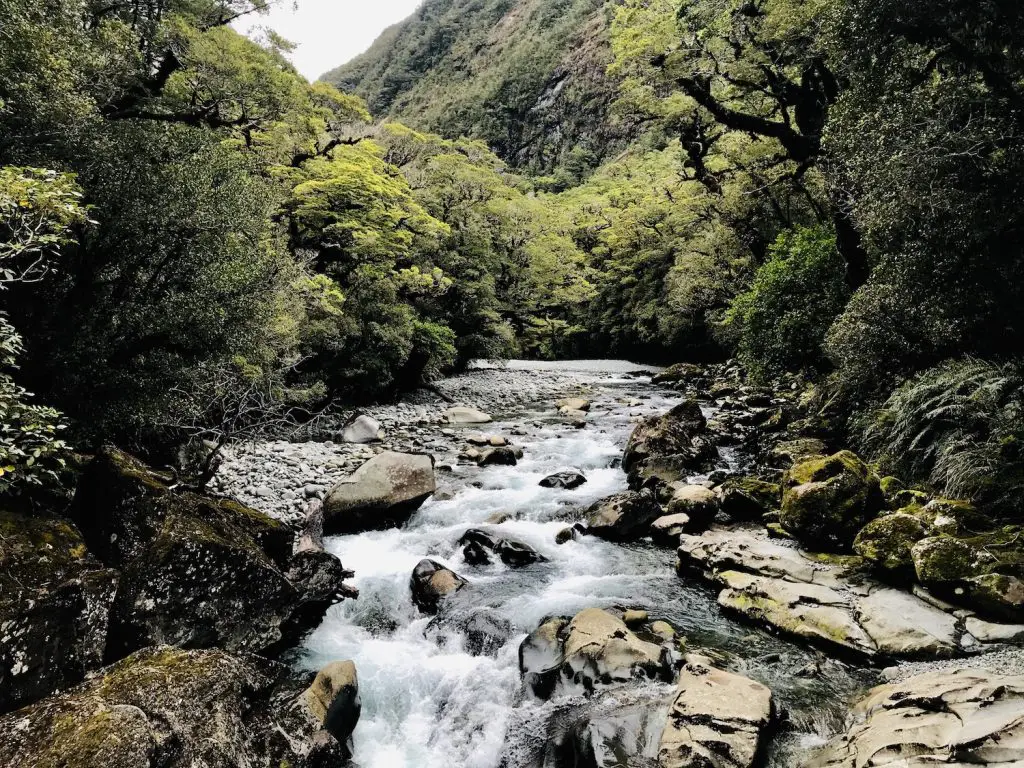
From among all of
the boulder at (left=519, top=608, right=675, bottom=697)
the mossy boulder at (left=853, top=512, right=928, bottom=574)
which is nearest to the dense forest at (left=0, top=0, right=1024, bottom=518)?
the mossy boulder at (left=853, top=512, right=928, bottom=574)

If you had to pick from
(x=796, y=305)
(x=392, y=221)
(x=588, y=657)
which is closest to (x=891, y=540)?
(x=588, y=657)

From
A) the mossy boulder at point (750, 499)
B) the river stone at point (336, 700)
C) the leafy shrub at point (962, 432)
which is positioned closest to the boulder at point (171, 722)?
the river stone at point (336, 700)

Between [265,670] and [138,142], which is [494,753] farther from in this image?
[138,142]

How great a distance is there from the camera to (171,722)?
4.43 meters

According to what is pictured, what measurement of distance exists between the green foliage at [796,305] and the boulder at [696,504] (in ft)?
23.9

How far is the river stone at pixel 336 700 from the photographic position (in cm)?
566

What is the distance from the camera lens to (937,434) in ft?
29.5

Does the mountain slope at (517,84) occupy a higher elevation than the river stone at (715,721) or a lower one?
higher

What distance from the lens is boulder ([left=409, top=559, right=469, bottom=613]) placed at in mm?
8250

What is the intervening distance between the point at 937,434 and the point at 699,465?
5.28 m

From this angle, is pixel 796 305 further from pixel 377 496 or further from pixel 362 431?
pixel 362 431

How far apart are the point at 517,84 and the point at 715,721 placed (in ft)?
362

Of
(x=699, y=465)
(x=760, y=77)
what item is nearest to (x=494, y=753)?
(x=699, y=465)

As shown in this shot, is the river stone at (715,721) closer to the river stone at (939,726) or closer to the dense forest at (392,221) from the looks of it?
the river stone at (939,726)
